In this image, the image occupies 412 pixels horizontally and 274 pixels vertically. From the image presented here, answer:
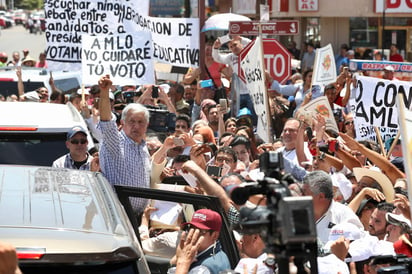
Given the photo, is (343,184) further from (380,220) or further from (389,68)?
(389,68)

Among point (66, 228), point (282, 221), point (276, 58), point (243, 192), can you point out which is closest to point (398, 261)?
point (243, 192)

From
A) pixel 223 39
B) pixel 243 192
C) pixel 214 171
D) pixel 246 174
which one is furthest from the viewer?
pixel 223 39

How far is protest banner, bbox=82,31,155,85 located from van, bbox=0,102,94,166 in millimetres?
4958

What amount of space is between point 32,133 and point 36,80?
29.2 feet

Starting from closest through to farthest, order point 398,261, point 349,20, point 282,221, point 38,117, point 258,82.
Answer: point 282,221 → point 398,261 → point 38,117 → point 258,82 → point 349,20

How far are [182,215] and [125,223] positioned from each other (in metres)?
2.15

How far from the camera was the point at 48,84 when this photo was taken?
653 inches

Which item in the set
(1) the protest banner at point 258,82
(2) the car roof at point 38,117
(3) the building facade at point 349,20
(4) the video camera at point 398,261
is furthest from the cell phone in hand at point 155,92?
(3) the building facade at point 349,20

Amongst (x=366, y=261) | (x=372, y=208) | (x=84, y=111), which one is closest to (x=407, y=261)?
(x=366, y=261)

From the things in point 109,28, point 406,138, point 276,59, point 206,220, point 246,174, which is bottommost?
point 246,174

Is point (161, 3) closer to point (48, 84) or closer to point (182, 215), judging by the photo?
point (48, 84)

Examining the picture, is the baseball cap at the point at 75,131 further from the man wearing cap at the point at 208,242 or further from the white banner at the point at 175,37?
the white banner at the point at 175,37

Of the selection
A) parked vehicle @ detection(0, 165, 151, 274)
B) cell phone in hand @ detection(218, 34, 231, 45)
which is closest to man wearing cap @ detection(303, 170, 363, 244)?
parked vehicle @ detection(0, 165, 151, 274)

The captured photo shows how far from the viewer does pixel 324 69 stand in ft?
48.2
